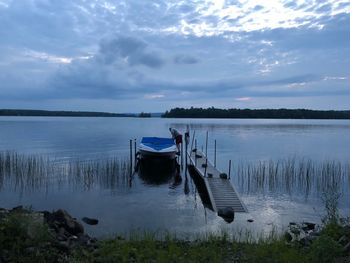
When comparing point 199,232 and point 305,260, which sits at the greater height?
point 305,260

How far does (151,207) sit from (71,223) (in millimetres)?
5571

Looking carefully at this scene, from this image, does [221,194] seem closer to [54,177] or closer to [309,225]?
[309,225]

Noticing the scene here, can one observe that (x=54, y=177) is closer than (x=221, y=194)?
No

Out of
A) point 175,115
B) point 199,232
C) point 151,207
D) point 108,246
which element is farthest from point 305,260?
point 175,115

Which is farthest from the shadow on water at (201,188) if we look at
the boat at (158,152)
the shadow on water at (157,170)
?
the boat at (158,152)

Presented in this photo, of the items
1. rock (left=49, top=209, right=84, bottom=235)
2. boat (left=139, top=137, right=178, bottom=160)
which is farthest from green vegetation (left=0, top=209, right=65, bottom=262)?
boat (left=139, top=137, right=178, bottom=160)

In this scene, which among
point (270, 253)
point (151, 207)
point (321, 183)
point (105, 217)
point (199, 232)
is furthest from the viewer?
point (321, 183)

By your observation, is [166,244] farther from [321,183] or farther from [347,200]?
[321,183]

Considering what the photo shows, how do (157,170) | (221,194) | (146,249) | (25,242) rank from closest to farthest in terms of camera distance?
1. (25,242)
2. (146,249)
3. (221,194)
4. (157,170)

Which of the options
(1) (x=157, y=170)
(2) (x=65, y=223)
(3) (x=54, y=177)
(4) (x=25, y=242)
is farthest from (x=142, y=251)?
(1) (x=157, y=170)

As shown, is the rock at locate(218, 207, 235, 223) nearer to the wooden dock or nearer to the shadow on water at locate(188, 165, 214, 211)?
the wooden dock

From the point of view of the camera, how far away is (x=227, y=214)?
14180mm

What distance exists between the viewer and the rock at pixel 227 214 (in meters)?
14.0

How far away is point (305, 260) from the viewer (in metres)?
6.62
